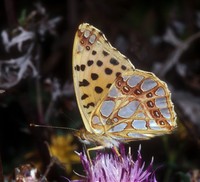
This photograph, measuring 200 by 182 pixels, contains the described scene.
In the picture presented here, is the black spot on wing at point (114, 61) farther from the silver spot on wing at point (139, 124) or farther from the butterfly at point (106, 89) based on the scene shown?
the silver spot on wing at point (139, 124)

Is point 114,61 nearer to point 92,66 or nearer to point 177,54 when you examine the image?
point 92,66

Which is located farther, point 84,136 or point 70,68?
point 70,68

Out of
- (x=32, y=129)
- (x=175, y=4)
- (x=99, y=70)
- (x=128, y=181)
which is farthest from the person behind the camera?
(x=175, y=4)

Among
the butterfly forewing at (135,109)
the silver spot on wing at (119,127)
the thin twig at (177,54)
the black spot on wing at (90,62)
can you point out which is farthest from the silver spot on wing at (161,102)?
the thin twig at (177,54)

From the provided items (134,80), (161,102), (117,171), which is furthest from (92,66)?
(117,171)

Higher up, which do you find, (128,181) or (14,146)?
(128,181)

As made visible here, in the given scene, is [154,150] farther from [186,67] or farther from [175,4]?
[175,4]

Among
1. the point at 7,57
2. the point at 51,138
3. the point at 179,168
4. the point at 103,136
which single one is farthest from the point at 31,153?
the point at 103,136
